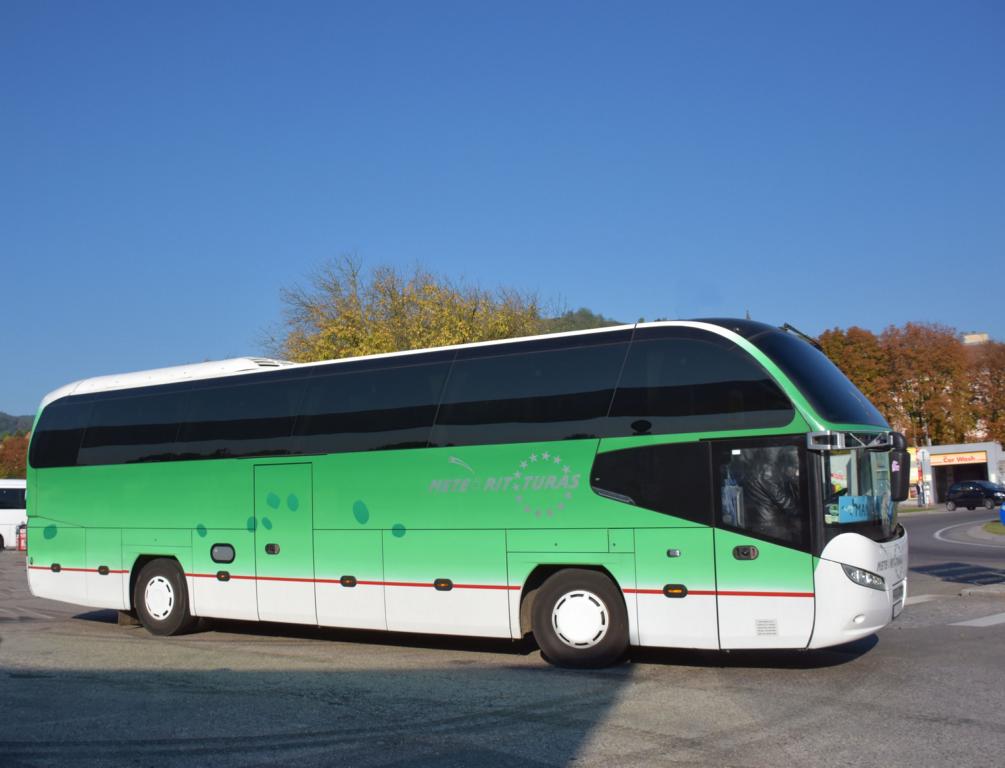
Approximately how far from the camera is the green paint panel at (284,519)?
42.0ft

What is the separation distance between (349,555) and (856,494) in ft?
19.3

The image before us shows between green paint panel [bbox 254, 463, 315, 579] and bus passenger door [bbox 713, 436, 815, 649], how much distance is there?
5.36 meters

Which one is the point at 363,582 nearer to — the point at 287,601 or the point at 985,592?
the point at 287,601

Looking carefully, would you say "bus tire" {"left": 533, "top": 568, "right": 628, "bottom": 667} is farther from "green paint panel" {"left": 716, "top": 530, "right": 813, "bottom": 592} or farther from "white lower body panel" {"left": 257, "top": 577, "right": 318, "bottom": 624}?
"white lower body panel" {"left": 257, "top": 577, "right": 318, "bottom": 624}

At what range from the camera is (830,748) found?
6871 millimetres

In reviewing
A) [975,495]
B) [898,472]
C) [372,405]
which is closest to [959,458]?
[975,495]

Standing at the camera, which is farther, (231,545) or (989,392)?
(989,392)

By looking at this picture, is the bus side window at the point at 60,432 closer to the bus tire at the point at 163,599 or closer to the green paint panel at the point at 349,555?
the bus tire at the point at 163,599

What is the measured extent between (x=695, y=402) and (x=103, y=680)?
6419 millimetres

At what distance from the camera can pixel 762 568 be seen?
9.62 metres

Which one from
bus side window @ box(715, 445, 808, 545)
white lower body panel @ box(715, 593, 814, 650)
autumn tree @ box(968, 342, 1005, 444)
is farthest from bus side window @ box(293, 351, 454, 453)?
autumn tree @ box(968, 342, 1005, 444)

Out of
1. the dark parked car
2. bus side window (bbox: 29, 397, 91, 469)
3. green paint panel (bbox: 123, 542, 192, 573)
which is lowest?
the dark parked car

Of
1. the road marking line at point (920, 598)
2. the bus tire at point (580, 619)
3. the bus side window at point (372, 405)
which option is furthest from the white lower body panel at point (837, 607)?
the road marking line at point (920, 598)

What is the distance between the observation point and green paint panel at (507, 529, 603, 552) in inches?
411
